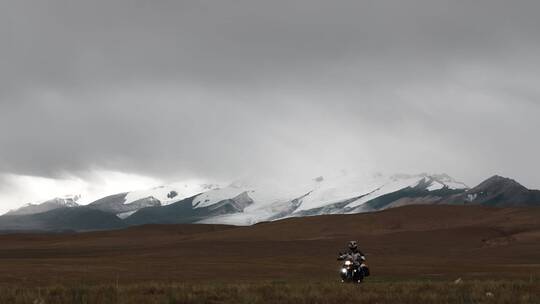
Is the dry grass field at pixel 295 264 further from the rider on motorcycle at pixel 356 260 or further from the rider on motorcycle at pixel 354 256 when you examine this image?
the rider on motorcycle at pixel 354 256

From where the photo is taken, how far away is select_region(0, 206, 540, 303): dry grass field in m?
24.7

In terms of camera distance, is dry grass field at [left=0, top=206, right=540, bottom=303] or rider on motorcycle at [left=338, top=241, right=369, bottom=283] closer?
dry grass field at [left=0, top=206, right=540, bottom=303]

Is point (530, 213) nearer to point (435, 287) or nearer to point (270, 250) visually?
point (270, 250)

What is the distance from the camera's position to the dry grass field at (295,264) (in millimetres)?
24734

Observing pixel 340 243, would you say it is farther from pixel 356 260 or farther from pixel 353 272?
pixel 353 272

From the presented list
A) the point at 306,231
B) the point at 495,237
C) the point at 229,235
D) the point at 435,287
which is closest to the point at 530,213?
the point at 495,237

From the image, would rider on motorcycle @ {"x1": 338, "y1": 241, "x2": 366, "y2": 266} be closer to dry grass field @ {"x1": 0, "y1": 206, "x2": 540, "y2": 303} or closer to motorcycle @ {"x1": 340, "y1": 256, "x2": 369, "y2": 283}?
motorcycle @ {"x1": 340, "y1": 256, "x2": 369, "y2": 283}

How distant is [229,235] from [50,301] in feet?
540

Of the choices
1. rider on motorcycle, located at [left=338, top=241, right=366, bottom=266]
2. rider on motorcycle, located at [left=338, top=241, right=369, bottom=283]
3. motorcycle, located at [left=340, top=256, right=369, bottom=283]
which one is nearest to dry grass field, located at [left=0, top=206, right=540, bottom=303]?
rider on motorcycle, located at [left=338, top=241, right=369, bottom=283]

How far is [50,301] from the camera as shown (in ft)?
72.9

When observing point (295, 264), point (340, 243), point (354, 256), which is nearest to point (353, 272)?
point (354, 256)

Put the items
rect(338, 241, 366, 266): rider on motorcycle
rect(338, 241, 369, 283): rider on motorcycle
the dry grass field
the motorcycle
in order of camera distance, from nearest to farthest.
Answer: the dry grass field → the motorcycle → rect(338, 241, 369, 283): rider on motorcycle → rect(338, 241, 366, 266): rider on motorcycle

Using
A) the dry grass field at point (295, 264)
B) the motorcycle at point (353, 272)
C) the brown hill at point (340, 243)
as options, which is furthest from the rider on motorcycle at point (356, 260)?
the brown hill at point (340, 243)

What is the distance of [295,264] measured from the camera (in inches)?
2933
